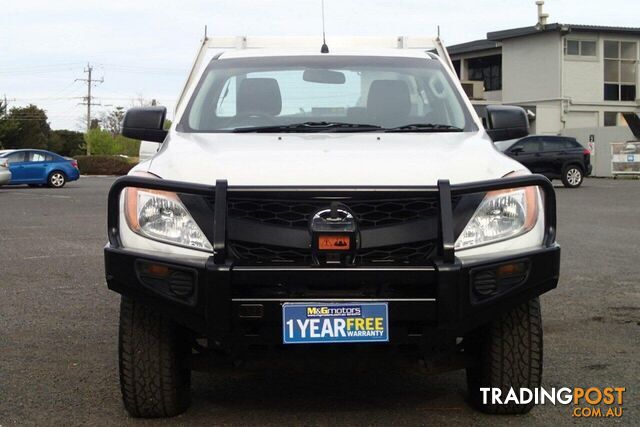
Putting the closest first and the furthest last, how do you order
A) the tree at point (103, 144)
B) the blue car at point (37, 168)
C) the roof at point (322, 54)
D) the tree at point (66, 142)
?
the roof at point (322, 54) → the blue car at point (37, 168) → the tree at point (103, 144) → the tree at point (66, 142)

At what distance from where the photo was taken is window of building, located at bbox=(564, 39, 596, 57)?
141 feet

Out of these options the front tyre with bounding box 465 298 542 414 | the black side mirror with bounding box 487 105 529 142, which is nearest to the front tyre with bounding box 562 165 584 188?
the black side mirror with bounding box 487 105 529 142

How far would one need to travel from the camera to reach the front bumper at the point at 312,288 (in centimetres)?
354

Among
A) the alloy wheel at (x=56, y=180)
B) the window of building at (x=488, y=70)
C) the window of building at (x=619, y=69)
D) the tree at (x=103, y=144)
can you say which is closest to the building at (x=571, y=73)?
the window of building at (x=619, y=69)

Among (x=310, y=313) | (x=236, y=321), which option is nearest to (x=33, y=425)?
(x=236, y=321)

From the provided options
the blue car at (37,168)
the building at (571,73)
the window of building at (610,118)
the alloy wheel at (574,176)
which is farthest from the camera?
the window of building at (610,118)

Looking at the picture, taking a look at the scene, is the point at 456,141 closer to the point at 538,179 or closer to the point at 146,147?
the point at 538,179

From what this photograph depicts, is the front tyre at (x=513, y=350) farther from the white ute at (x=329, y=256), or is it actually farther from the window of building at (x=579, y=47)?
the window of building at (x=579, y=47)

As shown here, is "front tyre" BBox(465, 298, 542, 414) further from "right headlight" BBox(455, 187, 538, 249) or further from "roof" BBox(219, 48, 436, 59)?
"roof" BBox(219, 48, 436, 59)

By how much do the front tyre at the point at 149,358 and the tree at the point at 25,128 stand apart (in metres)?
68.4

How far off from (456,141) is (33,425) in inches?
94.4

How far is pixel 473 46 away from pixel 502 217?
48.6 meters

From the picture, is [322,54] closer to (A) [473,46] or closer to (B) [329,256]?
(B) [329,256]

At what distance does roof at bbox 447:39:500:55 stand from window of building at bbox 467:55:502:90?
1.73 metres
